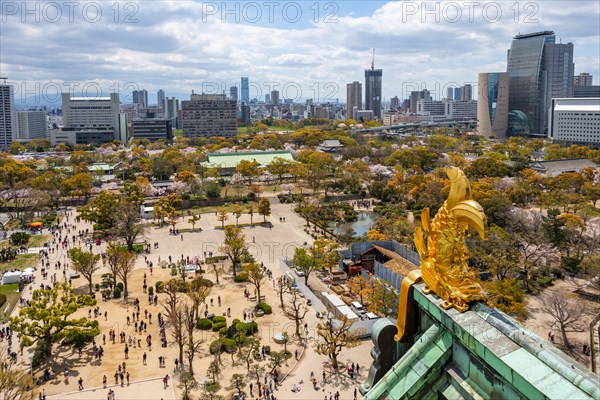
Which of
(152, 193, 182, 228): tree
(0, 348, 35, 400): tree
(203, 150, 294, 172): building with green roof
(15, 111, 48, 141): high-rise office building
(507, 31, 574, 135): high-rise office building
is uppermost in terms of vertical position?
(507, 31, 574, 135): high-rise office building

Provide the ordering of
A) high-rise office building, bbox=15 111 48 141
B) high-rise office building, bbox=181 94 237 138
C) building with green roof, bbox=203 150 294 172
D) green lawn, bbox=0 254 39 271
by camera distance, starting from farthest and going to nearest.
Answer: high-rise office building, bbox=15 111 48 141
high-rise office building, bbox=181 94 237 138
building with green roof, bbox=203 150 294 172
green lawn, bbox=0 254 39 271

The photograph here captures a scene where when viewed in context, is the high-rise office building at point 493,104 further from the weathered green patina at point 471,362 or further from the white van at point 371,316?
the weathered green patina at point 471,362

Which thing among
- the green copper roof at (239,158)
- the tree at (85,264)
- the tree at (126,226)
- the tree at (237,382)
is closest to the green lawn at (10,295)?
the tree at (85,264)

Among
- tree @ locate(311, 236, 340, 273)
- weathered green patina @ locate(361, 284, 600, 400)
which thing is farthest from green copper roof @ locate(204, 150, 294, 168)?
weathered green patina @ locate(361, 284, 600, 400)

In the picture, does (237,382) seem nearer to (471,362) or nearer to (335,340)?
(335,340)

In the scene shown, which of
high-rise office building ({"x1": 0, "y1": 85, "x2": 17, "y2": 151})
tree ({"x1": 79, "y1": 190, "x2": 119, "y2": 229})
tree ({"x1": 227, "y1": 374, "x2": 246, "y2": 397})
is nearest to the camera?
tree ({"x1": 227, "y1": 374, "x2": 246, "y2": 397})

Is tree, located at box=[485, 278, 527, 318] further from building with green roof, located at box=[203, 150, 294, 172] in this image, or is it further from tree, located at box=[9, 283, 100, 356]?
building with green roof, located at box=[203, 150, 294, 172]

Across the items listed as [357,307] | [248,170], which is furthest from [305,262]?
[248,170]
